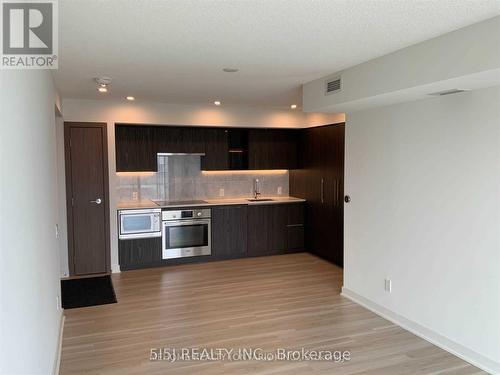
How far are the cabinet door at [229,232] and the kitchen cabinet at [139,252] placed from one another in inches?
35.9

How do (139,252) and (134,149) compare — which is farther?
(134,149)

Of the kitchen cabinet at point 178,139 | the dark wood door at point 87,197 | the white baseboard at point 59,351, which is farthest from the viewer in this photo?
the kitchen cabinet at point 178,139

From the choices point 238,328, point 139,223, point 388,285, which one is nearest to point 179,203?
point 139,223

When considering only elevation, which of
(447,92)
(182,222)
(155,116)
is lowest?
(182,222)

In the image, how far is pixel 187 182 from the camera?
21.7ft

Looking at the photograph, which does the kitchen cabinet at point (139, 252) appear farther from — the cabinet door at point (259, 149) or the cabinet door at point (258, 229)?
the cabinet door at point (259, 149)

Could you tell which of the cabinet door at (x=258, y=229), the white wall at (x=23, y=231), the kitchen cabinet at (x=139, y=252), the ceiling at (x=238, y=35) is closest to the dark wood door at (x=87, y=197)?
the kitchen cabinet at (x=139, y=252)

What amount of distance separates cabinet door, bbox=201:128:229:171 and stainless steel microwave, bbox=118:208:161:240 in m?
1.20

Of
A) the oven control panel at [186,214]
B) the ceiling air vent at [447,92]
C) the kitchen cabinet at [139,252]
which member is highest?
the ceiling air vent at [447,92]

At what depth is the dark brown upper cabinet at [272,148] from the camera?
268 inches

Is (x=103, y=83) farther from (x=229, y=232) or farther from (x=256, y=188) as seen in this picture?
(x=256, y=188)

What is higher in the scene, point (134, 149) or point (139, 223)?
point (134, 149)

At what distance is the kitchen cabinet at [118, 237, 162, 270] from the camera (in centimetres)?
575

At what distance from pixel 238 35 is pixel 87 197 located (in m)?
3.85
